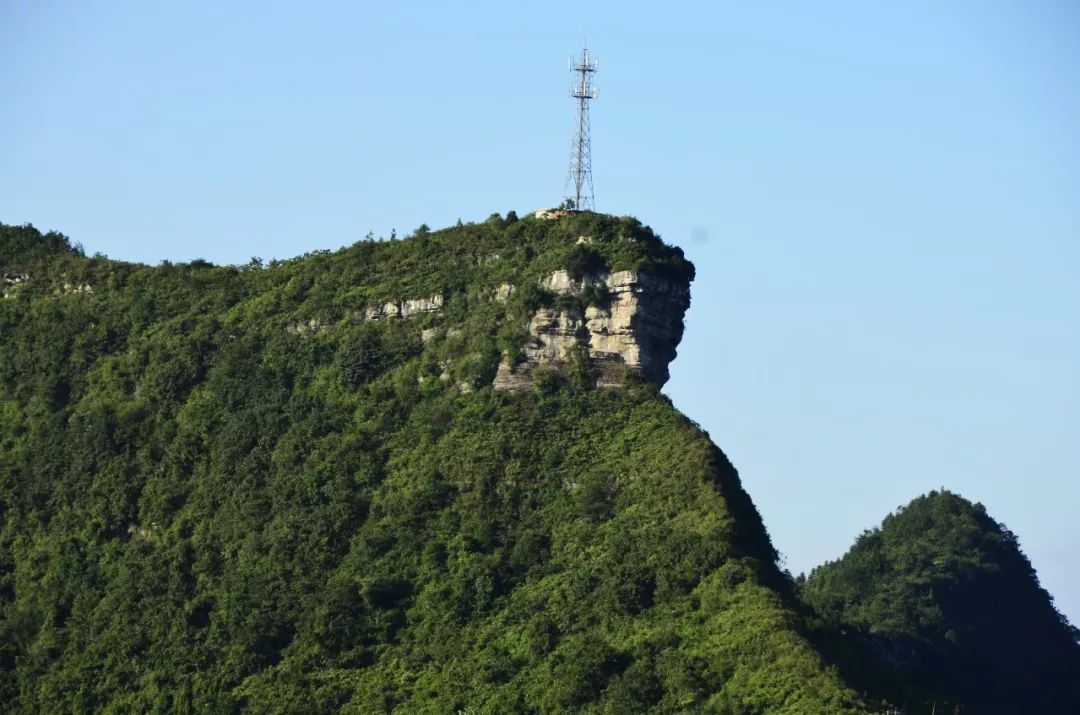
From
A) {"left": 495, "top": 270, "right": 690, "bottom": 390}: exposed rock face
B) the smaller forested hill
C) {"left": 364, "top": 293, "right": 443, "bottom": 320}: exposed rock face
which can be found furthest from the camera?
the smaller forested hill

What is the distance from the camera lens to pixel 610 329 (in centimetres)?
9856

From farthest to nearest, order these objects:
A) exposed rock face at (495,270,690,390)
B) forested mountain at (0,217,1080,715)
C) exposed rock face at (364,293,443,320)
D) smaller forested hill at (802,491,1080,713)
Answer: smaller forested hill at (802,491,1080,713)
exposed rock face at (364,293,443,320)
exposed rock face at (495,270,690,390)
forested mountain at (0,217,1080,715)

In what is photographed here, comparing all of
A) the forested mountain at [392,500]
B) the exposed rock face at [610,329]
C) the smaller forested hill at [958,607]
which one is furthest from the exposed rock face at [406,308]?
the smaller forested hill at [958,607]

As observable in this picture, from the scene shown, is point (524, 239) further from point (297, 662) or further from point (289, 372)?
point (297, 662)

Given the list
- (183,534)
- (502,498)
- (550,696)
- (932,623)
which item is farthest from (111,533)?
(932,623)

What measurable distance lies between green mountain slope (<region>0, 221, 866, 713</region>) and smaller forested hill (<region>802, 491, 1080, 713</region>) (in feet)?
79.6

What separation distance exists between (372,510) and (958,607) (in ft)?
126

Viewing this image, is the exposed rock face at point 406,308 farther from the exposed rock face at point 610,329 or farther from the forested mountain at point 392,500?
the exposed rock face at point 610,329

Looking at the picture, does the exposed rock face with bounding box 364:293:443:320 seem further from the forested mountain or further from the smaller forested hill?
the smaller forested hill

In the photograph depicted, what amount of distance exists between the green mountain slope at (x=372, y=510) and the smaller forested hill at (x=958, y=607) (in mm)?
24269

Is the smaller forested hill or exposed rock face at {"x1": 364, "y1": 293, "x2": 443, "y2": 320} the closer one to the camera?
exposed rock face at {"x1": 364, "y1": 293, "x2": 443, "y2": 320}

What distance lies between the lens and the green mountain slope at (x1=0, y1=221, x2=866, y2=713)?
293ft

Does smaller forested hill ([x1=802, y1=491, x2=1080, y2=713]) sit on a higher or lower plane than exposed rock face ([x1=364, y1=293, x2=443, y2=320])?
Result: lower

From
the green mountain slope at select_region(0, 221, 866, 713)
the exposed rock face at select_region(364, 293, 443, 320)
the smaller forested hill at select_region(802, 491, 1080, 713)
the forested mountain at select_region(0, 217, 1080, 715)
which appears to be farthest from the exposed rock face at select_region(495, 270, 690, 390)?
the smaller forested hill at select_region(802, 491, 1080, 713)
